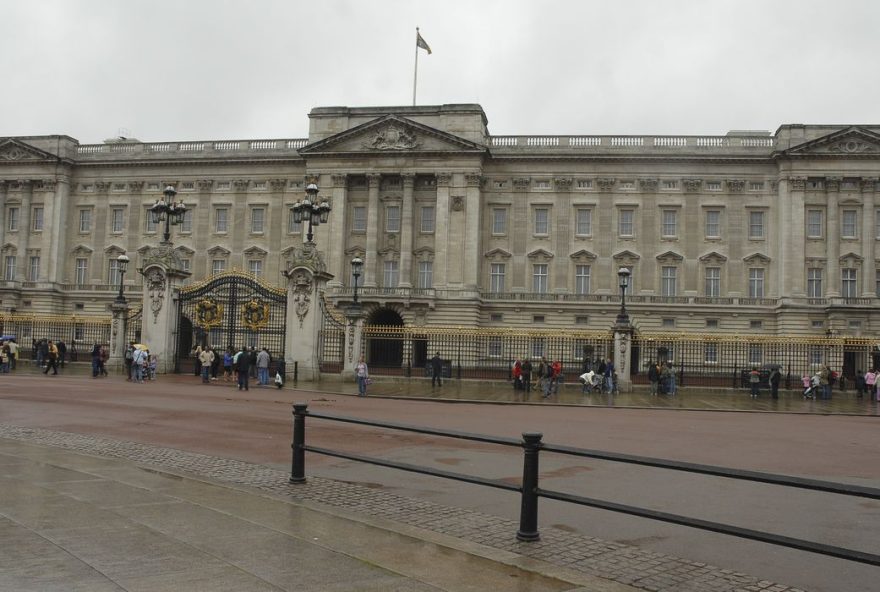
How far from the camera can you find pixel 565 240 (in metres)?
59.0

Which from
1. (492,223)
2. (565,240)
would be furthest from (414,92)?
(565,240)

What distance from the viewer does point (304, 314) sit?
32188 millimetres

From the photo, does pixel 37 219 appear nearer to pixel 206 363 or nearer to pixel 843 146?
pixel 206 363

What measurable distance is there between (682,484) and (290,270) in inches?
955

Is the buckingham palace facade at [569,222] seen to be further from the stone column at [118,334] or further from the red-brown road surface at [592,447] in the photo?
the red-brown road surface at [592,447]

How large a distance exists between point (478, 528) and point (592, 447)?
6892mm

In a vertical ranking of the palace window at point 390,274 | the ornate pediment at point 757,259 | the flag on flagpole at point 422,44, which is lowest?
the palace window at point 390,274

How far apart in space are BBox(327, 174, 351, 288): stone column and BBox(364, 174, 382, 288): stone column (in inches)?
70.2

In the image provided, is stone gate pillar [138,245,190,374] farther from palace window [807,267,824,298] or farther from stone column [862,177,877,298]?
stone column [862,177,877,298]

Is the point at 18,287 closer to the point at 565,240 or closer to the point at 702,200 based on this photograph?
the point at 565,240

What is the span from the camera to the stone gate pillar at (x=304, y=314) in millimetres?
32031

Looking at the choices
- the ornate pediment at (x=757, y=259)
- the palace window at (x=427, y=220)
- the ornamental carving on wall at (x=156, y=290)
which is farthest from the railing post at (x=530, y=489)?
the ornate pediment at (x=757, y=259)

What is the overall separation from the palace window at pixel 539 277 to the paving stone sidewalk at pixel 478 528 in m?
48.7

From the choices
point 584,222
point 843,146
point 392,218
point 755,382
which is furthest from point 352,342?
point 843,146
